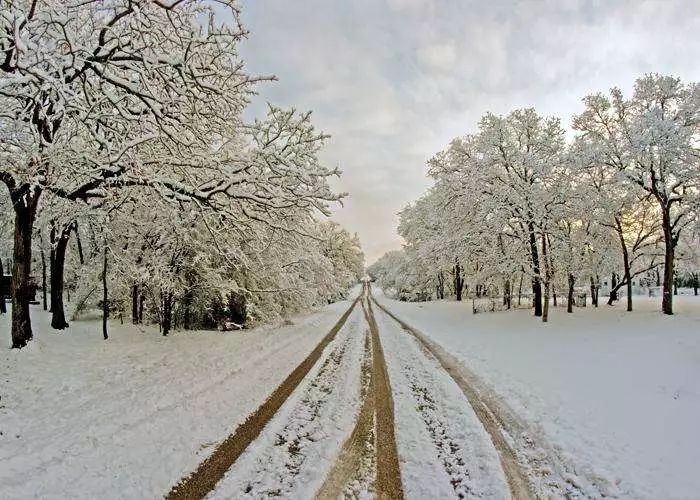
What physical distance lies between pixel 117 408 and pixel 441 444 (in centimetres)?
528

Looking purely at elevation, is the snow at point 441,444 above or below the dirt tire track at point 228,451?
below

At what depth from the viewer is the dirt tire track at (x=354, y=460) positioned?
4125 mm

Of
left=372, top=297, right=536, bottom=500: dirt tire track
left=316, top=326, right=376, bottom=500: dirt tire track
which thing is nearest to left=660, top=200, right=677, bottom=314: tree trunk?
left=372, top=297, right=536, bottom=500: dirt tire track

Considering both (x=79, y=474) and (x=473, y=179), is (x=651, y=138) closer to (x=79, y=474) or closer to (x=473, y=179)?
(x=473, y=179)

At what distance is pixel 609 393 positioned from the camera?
7902mm

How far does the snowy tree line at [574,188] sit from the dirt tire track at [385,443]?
13.6 m

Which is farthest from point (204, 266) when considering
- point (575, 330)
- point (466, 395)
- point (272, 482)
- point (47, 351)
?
point (575, 330)

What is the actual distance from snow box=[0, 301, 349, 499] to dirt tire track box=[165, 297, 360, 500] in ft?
0.47

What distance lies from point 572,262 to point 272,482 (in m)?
20.8

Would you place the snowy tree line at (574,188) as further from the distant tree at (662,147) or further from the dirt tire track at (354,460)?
the dirt tire track at (354,460)

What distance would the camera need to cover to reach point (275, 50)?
9969 millimetres

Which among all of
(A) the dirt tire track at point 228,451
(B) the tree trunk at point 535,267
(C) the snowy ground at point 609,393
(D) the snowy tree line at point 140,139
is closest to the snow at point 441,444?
(C) the snowy ground at point 609,393

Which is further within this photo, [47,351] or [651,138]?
[651,138]

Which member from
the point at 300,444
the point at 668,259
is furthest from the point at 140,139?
the point at 668,259
